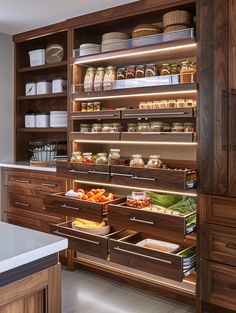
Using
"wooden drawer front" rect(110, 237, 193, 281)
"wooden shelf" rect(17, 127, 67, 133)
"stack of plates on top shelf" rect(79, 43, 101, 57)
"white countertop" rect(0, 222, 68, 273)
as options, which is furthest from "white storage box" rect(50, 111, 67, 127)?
"white countertop" rect(0, 222, 68, 273)

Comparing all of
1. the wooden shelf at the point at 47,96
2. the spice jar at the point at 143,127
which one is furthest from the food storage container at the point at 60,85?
the spice jar at the point at 143,127

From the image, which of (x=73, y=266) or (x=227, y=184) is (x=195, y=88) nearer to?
(x=227, y=184)

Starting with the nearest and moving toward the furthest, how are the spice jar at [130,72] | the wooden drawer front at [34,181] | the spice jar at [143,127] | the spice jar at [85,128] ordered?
the spice jar at [143,127], the spice jar at [130,72], the spice jar at [85,128], the wooden drawer front at [34,181]

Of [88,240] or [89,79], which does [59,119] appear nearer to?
[89,79]

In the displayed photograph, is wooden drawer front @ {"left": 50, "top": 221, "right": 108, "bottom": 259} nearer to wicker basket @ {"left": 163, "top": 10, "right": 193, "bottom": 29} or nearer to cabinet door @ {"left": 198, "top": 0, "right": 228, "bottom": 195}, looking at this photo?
cabinet door @ {"left": 198, "top": 0, "right": 228, "bottom": 195}

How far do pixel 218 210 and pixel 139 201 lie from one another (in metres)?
0.59

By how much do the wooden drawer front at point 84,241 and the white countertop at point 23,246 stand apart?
138 cm

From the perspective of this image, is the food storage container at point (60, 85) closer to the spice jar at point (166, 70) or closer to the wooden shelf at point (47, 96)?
the wooden shelf at point (47, 96)

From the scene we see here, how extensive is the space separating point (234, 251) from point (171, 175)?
0.61 metres

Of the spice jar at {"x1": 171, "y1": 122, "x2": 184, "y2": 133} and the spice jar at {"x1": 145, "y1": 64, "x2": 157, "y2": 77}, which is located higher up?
the spice jar at {"x1": 145, "y1": 64, "x2": 157, "y2": 77}

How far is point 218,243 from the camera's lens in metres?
2.13

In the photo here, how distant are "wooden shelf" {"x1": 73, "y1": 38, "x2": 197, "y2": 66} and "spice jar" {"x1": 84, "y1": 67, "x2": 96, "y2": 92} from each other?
0.25ft

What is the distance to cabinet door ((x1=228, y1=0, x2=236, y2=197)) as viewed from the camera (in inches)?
82.0

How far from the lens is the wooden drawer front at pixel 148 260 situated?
2.12 meters
